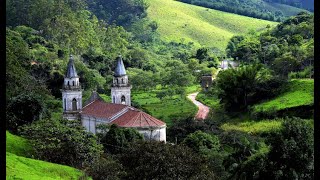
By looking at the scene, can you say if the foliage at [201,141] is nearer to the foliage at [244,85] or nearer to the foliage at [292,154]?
the foliage at [292,154]

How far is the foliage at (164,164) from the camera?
18469 millimetres

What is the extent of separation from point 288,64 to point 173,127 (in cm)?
1670

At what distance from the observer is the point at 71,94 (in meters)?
36.1

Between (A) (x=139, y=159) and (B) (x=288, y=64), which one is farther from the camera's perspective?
(B) (x=288, y=64)

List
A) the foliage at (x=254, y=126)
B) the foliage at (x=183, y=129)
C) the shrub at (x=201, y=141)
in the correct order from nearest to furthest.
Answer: the shrub at (x=201, y=141) → the foliage at (x=183, y=129) → the foliage at (x=254, y=126)

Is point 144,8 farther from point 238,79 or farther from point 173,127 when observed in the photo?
point 173,127

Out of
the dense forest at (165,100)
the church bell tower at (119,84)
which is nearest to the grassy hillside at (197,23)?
the dense forest at (165,100)

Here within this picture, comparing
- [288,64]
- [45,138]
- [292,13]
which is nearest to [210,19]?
[292,13]

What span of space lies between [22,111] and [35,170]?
10.3 metres

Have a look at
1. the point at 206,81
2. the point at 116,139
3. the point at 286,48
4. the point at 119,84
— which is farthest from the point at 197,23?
the point at 116,139

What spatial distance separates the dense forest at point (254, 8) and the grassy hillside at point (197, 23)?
13.5ft

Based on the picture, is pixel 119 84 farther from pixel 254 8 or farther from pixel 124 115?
pixel 254 8

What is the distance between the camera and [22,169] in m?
19.1

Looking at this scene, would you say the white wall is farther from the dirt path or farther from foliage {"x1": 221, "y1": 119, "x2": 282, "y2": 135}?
foliage {"x1": 221, "y1": 119, "x2": 282, "y2": 135}
